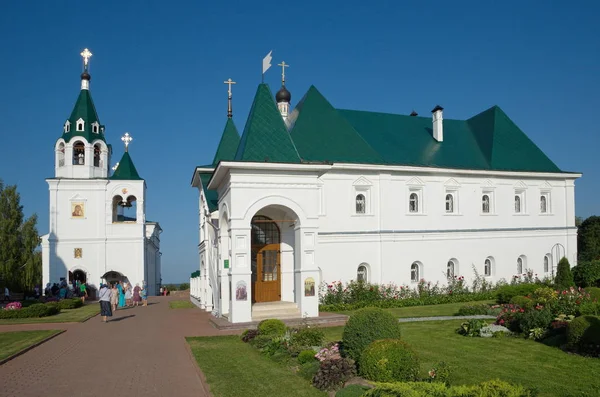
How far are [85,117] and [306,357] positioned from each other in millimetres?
35246

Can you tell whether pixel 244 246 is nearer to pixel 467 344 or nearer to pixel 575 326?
pixel 467 344

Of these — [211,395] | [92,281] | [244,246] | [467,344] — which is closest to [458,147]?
[244,246]

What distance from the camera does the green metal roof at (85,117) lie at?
40469mm

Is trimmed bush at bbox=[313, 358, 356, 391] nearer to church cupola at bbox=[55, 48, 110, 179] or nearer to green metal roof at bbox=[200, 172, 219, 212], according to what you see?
green metal roof at bbox=[200, 172, 219, 212]

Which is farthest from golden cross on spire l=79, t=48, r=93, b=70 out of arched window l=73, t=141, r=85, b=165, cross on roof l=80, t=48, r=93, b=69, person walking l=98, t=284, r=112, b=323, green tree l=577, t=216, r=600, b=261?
green tree l=577, t=216, r=600, b=261

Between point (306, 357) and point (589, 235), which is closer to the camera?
point (306, 357)

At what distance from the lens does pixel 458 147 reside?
102 ft

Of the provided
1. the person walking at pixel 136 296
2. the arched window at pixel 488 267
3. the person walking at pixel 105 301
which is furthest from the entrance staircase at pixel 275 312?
the person walking at pixel 136 296

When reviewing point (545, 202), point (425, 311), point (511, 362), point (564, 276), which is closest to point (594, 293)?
point (425, 311)

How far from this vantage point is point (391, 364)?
29.4 feet

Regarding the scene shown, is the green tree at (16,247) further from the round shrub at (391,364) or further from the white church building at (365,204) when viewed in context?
the round shrub at (391,364)

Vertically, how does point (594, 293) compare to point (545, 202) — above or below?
below

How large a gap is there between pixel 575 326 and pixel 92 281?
116 ft

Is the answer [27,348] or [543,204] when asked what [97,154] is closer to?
[27,348]
